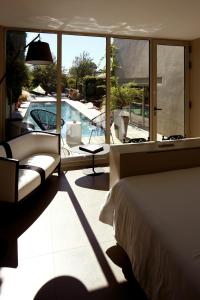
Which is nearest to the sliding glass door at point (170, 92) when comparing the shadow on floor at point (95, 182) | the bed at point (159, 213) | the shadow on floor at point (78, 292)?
the shadow on floor at point (95, 182)

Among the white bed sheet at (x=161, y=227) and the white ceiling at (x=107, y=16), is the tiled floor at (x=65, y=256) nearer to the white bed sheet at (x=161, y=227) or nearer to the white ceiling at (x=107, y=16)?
the white bed sheet at (x=161, y=227)

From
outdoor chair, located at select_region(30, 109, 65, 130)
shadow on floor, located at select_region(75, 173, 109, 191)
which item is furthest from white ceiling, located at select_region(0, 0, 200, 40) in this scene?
shadow on floor, located at select_region(75, 173, 109, 191)

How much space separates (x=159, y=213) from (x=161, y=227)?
0.16 m

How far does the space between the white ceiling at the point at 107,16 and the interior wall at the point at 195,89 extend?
2.25ft

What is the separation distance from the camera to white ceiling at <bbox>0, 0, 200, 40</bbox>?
3.36 metres

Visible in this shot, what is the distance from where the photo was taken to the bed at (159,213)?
50.5 inches

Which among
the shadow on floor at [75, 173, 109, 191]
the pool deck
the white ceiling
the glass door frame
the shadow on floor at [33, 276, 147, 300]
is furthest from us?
the glass door frame

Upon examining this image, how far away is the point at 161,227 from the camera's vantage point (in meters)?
1.52

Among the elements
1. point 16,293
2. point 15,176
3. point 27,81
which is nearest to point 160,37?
point 27,81

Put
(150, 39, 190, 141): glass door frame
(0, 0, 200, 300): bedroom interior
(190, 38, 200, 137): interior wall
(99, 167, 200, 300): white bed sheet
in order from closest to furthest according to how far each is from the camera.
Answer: (99, 167, 200, 300): white bed sheet < (0, 0, 200, 300): bedroom interior < (150, 39, 190, 141): glass door frame < (190, 38, 200, 137): interior wall

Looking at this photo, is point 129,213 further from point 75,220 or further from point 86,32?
point 86,32

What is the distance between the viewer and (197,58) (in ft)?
18.4

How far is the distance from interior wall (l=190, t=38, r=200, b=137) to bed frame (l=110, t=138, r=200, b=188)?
10.8ft

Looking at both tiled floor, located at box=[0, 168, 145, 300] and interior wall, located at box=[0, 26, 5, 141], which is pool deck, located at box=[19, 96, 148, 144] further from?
tiled floor, located at box=[0, 168, 145, 300]
